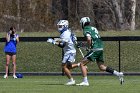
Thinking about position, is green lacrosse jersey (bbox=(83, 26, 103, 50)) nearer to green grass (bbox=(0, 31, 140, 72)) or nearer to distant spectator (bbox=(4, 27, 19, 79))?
distant spectator (bbox=(4, 27, 19, 79))

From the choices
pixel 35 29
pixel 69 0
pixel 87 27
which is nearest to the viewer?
pixel 87 27

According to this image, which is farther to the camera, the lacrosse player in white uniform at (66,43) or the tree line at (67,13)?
the tree line at (67,13)

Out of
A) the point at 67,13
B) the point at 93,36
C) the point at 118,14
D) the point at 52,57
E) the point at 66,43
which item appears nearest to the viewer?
the point at 93,36

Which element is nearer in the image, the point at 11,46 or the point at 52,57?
the point at 11,46

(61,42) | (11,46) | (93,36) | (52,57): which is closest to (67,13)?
(52,57)

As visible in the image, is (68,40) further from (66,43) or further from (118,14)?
(118,14)

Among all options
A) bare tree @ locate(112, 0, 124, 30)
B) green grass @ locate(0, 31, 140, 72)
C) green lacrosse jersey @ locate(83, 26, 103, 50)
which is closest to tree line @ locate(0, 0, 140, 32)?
bare tree @ locate(112, 0, 124, 30)

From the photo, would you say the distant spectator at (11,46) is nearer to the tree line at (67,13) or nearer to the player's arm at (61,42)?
the player's arm at (61,42)

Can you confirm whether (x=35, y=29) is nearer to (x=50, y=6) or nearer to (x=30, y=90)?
(x=50, y=6)

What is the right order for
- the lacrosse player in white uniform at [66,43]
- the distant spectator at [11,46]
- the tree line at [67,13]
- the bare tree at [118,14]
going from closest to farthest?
the lacrosse player in white uniform at [66,43] → the distant spectator at [11,46] → the tree line at [67,13] → the bare tree at [118,14]

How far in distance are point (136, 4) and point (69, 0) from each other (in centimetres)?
488

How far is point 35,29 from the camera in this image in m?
43.2

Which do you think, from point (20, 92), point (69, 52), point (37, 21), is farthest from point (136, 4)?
point (20, 92)

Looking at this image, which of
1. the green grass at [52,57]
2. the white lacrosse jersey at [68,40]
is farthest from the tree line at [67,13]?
the white lacrosse jersey at [68,40]
